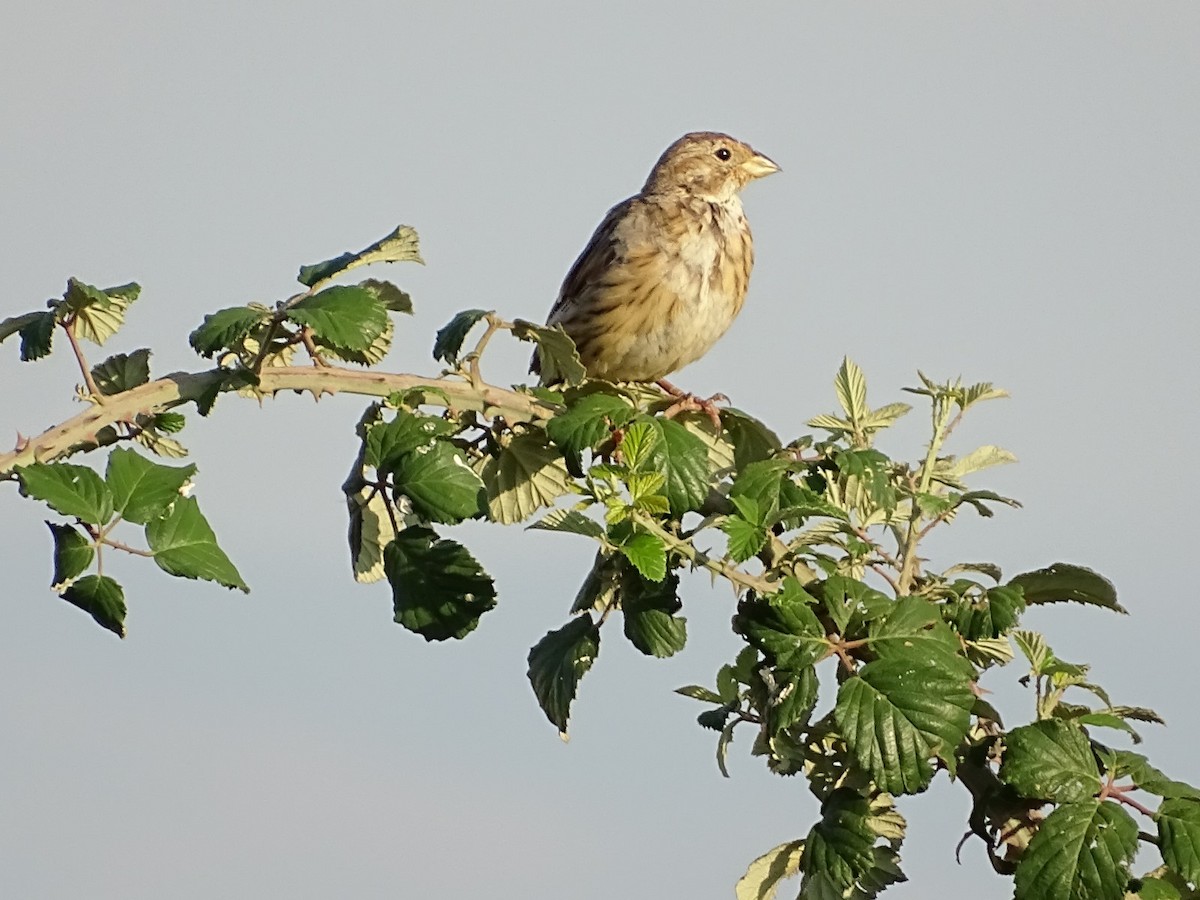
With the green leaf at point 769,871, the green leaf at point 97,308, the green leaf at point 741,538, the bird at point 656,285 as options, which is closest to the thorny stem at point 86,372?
the green leaf at point 97,308

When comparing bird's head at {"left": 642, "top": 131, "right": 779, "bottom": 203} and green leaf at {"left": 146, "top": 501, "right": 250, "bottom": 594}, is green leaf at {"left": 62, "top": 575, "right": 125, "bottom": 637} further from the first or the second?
bird's head at {"left": 642, "top": 131, "right": 779, "bottom": 203}

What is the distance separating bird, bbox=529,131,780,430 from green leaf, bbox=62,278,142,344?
10.7ft

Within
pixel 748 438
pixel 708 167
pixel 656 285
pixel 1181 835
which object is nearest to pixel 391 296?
pixel 748 438

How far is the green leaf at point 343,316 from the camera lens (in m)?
2.38

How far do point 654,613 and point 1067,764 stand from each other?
2.18ft

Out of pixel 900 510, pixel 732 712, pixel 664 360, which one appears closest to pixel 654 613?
pixel 732 712

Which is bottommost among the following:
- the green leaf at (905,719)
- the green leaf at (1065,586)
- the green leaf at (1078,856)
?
the green leaf at (1078,856)

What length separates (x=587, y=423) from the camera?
7.89 ft

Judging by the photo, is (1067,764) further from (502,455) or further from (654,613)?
(502,455)

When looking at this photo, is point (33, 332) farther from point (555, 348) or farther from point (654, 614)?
point (654, 614)

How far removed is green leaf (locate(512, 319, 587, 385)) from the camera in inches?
102

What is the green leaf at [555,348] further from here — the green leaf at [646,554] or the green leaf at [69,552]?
the green leaf at [69,552]

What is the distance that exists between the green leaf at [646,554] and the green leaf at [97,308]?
2.91ft

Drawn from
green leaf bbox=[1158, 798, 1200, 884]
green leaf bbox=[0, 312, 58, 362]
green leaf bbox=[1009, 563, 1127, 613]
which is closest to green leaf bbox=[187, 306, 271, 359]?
green leaf bbox=[0, 312, 58, 362]
